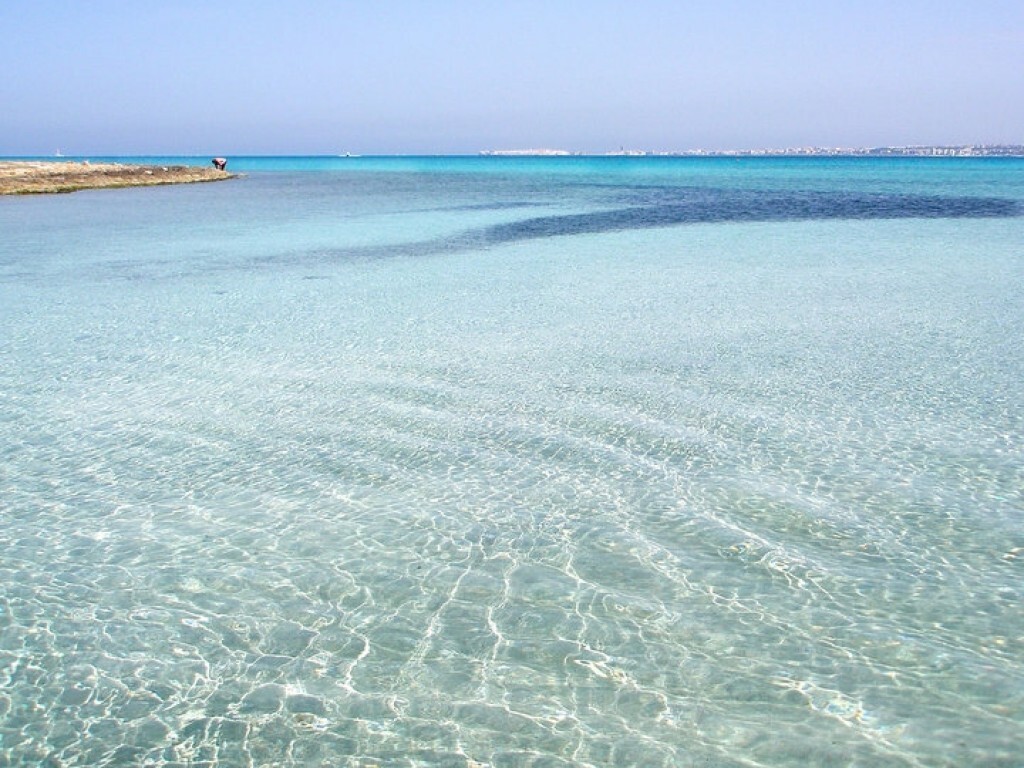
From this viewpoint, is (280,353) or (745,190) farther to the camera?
(745,190)

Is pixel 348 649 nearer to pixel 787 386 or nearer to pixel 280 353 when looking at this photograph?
pixel 787 386

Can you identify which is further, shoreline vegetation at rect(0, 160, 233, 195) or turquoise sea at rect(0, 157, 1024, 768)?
shoreline vegetation at rect(0, 160, 233, 195)

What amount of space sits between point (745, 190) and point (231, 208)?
1444 inches

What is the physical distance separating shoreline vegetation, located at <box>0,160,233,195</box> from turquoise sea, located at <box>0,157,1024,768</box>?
44042 mm

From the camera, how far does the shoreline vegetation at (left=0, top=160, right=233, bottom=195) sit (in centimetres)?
5334

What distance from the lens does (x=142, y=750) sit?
4.70 m

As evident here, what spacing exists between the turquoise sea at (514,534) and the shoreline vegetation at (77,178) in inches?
1734

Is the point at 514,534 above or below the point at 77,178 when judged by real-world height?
below

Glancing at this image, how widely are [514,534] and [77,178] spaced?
6633 cm

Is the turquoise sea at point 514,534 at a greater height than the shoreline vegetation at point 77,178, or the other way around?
the shoreline vegetation at point 77,178

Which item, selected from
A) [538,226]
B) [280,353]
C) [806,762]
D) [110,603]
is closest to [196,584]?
[110,603]

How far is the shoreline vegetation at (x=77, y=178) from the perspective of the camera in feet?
175

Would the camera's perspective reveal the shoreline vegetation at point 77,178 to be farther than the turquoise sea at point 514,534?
Yes

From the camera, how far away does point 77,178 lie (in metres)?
62.0
